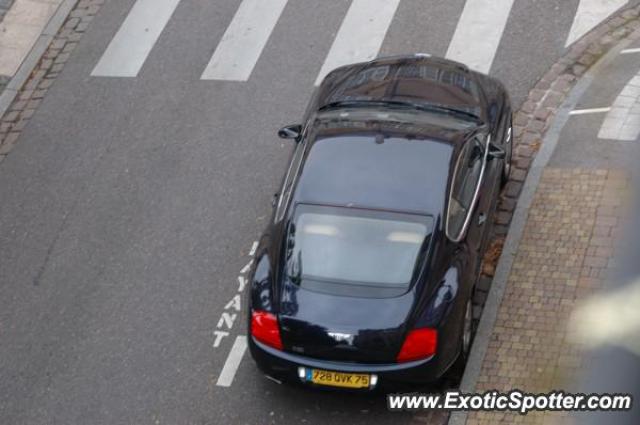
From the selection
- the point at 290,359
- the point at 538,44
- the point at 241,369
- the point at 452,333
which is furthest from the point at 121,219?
the point at 538,44

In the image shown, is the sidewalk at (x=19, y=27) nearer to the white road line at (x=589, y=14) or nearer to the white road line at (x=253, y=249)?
the white road line at (x=253, y=249)

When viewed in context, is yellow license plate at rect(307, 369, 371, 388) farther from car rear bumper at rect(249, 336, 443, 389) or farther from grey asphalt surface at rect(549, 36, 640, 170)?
grey asphalt surface at rect(549, 36, 640, 170)

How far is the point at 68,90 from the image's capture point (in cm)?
1338

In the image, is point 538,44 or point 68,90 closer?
point 538,44

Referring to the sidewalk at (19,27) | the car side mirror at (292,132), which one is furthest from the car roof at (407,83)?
the sidewalk at (19,27)

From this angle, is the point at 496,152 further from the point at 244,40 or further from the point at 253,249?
the point at 244,40

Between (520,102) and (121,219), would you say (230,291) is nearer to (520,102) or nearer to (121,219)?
(121,219)

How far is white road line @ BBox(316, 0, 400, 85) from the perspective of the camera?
12.7 m

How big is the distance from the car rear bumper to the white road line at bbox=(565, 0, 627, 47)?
6.18 m

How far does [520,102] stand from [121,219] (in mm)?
4992

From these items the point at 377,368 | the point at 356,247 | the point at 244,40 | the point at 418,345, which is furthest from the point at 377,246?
the point at 244,40

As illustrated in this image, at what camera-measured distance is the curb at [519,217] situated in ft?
28.0

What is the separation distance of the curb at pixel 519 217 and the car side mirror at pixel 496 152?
92 cm

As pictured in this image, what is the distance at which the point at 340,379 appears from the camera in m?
7.80
